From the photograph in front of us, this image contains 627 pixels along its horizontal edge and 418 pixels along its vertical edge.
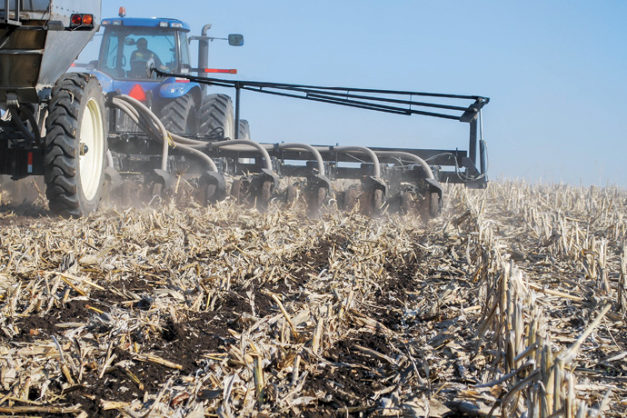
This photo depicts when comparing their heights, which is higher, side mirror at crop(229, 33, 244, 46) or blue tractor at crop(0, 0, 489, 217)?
side mirror at crop(229, 33, 244, 46)

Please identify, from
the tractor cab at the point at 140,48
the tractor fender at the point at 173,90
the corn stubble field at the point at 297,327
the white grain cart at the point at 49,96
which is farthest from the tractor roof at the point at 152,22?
the corn stubble field at the point at 297,327

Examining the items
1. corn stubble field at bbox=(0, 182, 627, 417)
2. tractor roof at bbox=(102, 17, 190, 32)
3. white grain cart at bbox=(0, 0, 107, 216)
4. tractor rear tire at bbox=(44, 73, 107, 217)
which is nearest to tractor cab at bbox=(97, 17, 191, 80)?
tractor roof at bbox=(102, 17, 190, 32)

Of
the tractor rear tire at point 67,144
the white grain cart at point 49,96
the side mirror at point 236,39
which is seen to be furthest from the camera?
the side mirror at point 236,39

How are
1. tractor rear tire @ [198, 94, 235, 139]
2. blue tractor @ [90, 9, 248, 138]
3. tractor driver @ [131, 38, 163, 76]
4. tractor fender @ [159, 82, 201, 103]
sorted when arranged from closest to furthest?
tractor fender @ [159, 82, 201, 103] → blue tractor @ [90, 9, 248, 138] → tractor rear tire @ [198, 94, 235, 139] → tractor driver @ [131, 38, 163, 76]

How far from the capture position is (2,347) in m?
2.59

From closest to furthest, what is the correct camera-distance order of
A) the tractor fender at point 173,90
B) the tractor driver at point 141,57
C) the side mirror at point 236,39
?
1. the side mirror at point 236,39
2. the tractor fender at point 173,90
3. the tractor driver at point 141,57

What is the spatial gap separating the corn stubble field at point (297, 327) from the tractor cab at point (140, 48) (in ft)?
17.7

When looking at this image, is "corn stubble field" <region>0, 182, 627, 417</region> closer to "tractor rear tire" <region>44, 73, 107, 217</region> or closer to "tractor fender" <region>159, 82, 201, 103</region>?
"tractor rear tire" <region>44, 73, 107, 217</region>

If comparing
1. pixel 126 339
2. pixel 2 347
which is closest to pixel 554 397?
pixel 126 339

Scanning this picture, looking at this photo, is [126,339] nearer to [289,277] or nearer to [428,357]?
[428,357]

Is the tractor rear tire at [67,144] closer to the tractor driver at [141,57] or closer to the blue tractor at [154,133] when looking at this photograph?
the blue tractor at [154,133]

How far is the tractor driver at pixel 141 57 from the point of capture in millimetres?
10555

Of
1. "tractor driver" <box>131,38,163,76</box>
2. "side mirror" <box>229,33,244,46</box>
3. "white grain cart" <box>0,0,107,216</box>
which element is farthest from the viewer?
"tractor driver" <box>131,38,163,76</box>

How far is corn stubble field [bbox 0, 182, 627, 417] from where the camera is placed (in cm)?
230
